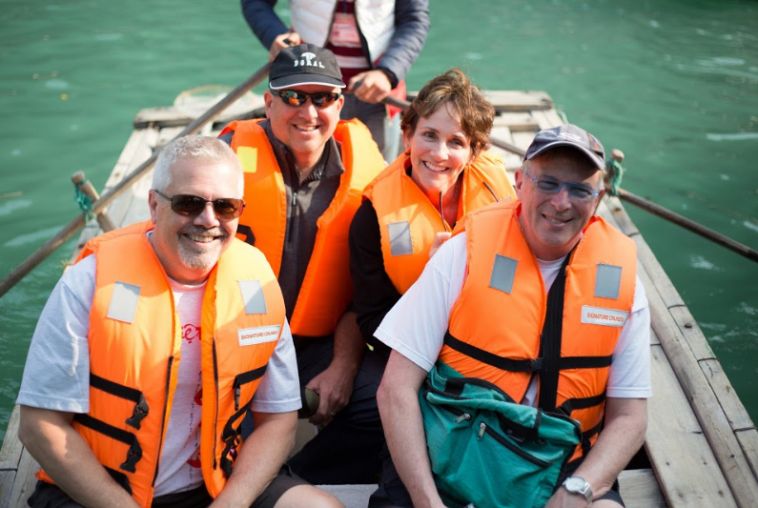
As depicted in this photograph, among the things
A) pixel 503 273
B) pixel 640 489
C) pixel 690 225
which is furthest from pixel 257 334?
pixel 690 225

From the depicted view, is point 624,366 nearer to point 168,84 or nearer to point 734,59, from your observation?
point 168,84

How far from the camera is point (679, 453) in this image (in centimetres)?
287

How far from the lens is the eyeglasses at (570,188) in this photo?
225 centimetres

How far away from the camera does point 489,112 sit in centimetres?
289

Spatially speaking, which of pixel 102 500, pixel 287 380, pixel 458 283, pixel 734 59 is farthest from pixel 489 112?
pixel 734 59

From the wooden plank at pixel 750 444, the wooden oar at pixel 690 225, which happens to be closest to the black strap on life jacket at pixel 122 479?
the wooden plank at pixel 750 444

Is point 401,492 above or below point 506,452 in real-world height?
below

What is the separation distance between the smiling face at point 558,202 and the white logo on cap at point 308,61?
1116 mm

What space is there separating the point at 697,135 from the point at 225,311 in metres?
6.69

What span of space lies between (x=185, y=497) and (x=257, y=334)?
56cm

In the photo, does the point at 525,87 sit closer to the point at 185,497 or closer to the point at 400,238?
the point at 400,238

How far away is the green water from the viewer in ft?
17.8

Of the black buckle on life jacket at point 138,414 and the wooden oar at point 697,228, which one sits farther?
the wooden oar at point 697,228

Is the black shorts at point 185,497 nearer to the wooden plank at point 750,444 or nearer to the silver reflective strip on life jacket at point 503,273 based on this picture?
the silver reflective strip on life jacket at point 503,273
